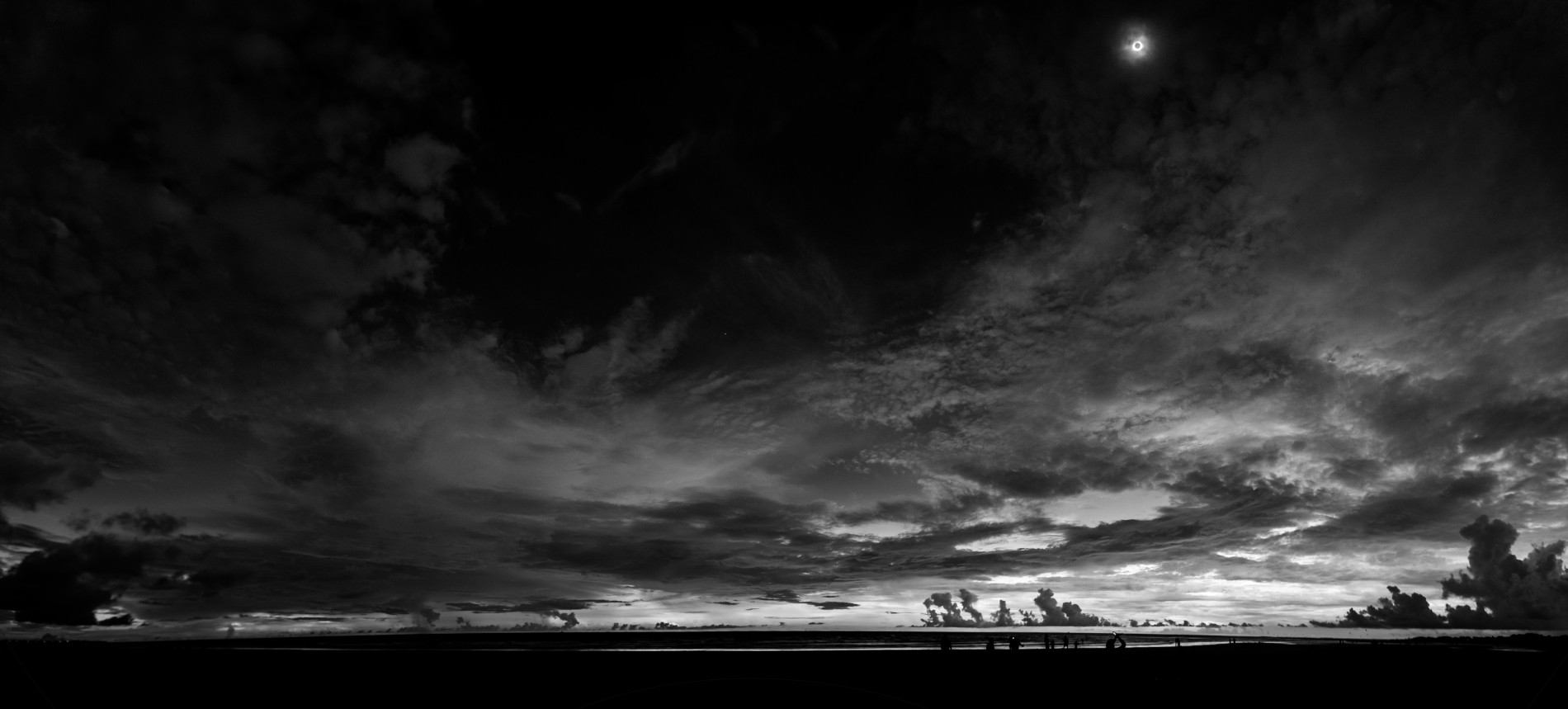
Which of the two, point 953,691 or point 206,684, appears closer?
point 953,691

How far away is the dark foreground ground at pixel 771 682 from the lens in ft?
147

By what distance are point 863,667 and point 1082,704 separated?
25.8 meters

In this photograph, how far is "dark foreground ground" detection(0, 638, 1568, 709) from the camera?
147 ft

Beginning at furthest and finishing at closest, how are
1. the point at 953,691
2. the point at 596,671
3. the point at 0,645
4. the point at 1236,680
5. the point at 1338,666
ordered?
the point at 0,645, the point at 1338,666, the point at 596,671, the point at 1236,680, the point at 953,691

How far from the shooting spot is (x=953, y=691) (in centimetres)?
4716

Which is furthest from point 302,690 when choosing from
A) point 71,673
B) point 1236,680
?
point 1236,680

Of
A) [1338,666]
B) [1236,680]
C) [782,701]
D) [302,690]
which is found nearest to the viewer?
[782,701]

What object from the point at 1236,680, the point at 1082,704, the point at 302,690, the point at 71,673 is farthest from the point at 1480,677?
the point at 71,673

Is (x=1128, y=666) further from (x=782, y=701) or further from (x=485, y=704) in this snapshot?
(x=485, y=704)

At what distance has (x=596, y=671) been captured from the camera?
6234 cm

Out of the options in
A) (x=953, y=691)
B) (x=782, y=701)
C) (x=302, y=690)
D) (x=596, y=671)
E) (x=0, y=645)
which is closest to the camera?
(x=782, y=701)

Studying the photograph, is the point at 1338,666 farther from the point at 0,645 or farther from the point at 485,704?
the point at 0,645

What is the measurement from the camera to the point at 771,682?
5044cm

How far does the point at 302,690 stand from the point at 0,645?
11478cm
